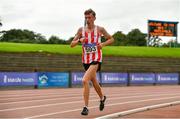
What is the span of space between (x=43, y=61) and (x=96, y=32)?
33.4 metres

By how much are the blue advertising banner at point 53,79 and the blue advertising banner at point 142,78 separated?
6644mm

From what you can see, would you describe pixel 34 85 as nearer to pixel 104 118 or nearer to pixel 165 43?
pixel 104 118

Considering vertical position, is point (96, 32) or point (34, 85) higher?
point (96, 32)

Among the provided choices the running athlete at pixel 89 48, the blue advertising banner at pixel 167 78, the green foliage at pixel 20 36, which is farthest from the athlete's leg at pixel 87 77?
the green foliage at pixel 20 36

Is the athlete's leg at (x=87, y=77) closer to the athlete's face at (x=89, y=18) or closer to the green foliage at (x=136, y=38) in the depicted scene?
the athlete's face at (x=89, y=18)

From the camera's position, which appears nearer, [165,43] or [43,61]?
[43,61]

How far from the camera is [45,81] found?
31.2m

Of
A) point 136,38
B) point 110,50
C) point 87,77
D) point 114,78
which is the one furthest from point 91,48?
point 136,38

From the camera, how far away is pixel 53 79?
1251 inches

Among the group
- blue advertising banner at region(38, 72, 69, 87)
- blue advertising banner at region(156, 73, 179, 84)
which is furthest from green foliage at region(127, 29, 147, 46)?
blue advertising banner at region(38, 72, 69, 87)

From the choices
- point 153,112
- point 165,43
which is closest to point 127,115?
point 153,112

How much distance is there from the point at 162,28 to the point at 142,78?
25.8 metres

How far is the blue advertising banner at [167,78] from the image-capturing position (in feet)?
128

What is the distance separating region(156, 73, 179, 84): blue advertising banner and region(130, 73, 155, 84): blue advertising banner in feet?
2.31
